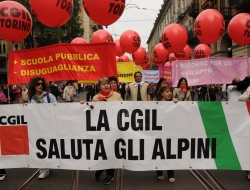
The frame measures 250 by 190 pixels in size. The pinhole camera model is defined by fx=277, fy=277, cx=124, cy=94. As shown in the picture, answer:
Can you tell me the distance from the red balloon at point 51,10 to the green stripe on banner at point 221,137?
4.06 m

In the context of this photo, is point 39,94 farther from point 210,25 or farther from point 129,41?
point 129,41

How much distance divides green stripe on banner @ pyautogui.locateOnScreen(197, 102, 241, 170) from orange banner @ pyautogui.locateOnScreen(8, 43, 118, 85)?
2397 millimetres

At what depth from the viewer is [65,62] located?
535 cm

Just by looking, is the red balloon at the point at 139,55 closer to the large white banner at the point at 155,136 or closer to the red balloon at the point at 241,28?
the red balloon at the point at 241,28

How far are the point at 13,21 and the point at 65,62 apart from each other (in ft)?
5.96

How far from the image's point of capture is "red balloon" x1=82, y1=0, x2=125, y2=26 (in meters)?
5.99

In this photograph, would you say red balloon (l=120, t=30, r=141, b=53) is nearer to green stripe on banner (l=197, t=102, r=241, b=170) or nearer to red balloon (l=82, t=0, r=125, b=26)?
red balloon (l=82, t=0, r=125, b=26)

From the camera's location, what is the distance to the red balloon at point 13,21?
607 cm

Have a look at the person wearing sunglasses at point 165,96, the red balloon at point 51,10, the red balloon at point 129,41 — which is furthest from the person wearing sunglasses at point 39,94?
the red balloon at point 129,41

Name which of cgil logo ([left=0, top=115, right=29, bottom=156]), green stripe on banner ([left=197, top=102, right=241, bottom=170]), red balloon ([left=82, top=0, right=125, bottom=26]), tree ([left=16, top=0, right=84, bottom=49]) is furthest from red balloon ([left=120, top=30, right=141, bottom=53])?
tree ([left=16, top=0, right=84, bottom=49])

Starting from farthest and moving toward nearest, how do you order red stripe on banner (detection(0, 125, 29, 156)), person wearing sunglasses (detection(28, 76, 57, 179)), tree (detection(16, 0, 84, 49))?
tree (detection(16, 0, 84, 49))
person wearing sunglasses (detection(28, 76, 57, 179))
red stripe on banner (detection(0, 125, 29, 156))

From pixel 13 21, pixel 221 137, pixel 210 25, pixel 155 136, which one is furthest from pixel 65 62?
pixel 210 25

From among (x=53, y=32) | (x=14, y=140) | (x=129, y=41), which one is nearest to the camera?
(x=14, y=140)

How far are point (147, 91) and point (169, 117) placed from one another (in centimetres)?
345
